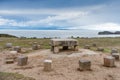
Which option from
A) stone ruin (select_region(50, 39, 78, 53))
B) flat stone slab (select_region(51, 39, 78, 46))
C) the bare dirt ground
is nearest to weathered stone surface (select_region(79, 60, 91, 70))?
the bare dirt ground

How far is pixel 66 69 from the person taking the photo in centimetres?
1120

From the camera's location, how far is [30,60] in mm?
13406

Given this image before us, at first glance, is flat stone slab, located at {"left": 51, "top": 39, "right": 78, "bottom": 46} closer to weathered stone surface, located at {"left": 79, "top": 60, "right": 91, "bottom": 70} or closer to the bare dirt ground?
the bare dirt ground

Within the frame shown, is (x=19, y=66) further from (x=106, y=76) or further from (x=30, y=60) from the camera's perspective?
(x=106, y=76)

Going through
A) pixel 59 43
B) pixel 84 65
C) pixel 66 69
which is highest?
pixel 59 43

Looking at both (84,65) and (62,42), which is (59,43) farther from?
(84,65)

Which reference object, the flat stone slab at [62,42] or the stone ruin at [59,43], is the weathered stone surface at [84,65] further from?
the flat stone slab at [62,42]

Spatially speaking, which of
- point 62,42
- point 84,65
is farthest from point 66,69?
point 62,42

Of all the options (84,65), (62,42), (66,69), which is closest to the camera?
(84,65)

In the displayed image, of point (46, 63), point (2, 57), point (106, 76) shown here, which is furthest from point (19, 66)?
point (106, 76)

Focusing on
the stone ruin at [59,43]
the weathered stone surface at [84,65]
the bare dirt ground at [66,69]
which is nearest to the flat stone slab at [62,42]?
the stone ruin at [59,43]

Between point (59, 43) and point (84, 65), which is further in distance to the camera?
point (59, 43)

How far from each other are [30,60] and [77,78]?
4421 millimetres

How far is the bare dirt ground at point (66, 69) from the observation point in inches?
398
